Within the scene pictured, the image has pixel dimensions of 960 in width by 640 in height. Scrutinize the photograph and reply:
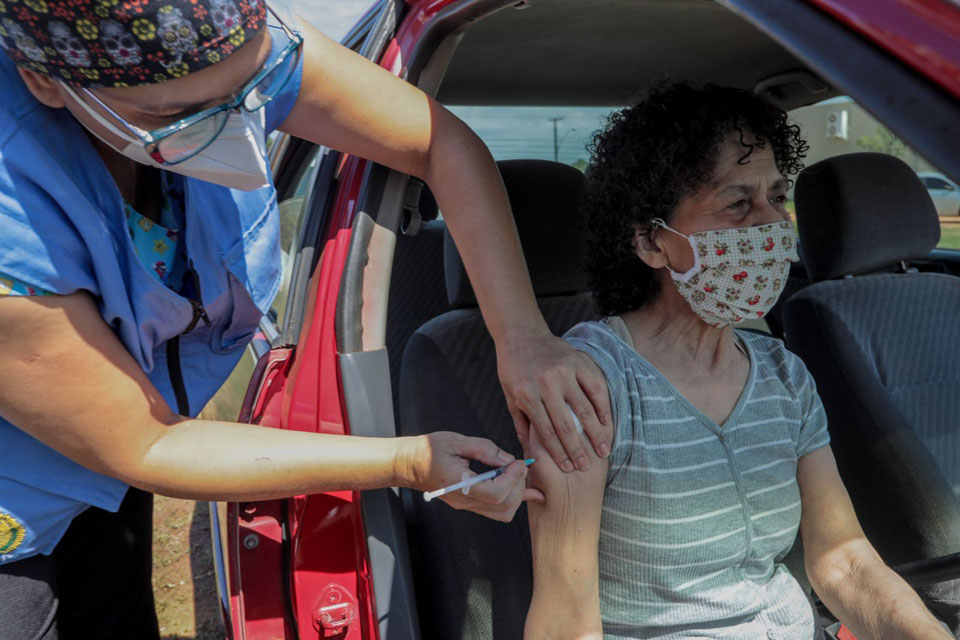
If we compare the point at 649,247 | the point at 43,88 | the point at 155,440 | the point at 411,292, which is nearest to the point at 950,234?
the point at 649,247

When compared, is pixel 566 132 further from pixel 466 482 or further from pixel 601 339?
pixel 466 482

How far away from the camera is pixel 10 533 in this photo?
1.15 m

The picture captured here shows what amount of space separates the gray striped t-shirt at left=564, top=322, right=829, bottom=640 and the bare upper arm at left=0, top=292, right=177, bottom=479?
0.80m

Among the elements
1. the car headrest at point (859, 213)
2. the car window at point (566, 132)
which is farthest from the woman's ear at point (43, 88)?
the car headrest at point (859, 213)

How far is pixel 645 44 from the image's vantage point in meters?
2.02

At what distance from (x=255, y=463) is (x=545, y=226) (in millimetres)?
1027

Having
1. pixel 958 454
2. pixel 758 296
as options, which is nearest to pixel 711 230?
pixel 758 296

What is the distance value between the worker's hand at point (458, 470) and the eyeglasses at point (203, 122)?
53 centimetres

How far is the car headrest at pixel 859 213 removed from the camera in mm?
2217

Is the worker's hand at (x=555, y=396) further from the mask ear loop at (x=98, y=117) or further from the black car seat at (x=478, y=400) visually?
the mask ear loop at (x=98, y=117)

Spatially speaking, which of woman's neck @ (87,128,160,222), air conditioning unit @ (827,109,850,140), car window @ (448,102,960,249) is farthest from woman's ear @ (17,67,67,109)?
air conditioning unit @ (827,109,850,140)

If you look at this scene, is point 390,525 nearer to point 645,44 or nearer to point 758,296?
point 758,296

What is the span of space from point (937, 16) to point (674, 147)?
86 cm

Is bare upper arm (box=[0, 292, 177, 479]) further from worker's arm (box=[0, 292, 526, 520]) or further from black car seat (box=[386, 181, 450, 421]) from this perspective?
black car seat (box=[386, 181, 450, 421])
